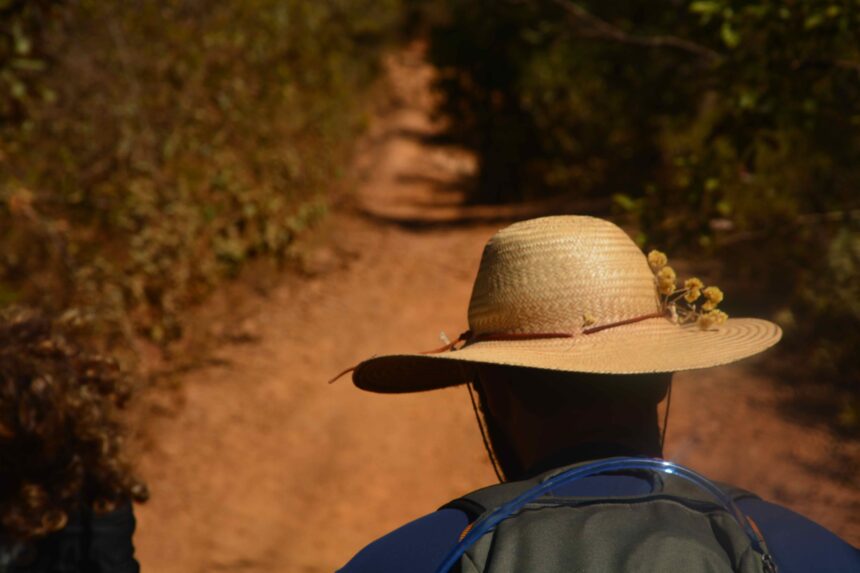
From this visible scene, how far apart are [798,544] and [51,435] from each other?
68.3 inches

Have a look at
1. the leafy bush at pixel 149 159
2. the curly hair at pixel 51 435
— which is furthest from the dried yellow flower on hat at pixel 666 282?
the leafy bush at pixel 149 159

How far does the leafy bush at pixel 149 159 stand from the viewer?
7215mm

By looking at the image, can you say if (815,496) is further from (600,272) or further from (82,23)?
(82,23)

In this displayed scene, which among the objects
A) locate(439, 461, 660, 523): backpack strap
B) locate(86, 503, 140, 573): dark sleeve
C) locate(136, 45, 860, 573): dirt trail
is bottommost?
locate(136, 45, 860, 573): dirt trail

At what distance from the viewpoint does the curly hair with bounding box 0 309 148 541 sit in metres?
2.43

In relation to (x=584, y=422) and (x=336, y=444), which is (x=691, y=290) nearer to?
(x=584, y=422)

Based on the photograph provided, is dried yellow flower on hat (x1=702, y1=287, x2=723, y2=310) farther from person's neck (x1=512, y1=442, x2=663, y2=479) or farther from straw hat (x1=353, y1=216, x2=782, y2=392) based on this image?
person's neck (x1=512, y1=442, x2=663, y2=479)

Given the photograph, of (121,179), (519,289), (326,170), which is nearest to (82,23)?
(121,179)

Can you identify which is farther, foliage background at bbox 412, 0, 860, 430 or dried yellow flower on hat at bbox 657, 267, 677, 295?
foliage background at bbox 412, 0, 860, 430

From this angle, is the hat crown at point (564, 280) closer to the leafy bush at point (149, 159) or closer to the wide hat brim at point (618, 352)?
the wide hat brim at point (618, 352)

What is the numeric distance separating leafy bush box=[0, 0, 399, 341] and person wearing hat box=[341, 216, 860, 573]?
3.91 m

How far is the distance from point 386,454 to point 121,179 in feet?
10.3

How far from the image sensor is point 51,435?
2.47 metres

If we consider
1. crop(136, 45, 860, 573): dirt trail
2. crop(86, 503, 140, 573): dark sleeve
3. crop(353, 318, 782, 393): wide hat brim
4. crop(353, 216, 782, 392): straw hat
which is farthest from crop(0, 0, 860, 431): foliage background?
crop(353, 216, 782, 392): straw hat
